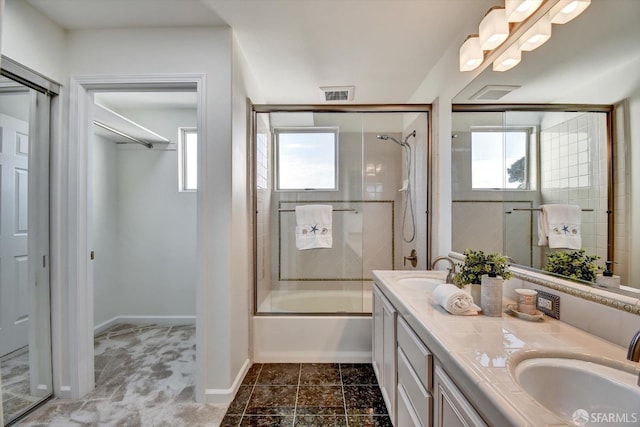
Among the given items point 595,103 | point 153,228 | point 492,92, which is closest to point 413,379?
point 595,103

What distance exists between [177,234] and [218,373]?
1.79 meters

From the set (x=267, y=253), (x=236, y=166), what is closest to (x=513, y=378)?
(x=236, y=166)

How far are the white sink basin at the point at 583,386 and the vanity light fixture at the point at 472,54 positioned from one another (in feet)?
5.16

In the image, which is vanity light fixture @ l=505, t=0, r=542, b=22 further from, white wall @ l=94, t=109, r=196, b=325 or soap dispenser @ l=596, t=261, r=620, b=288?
white wall @ l=94, t=109, r=196, b=325

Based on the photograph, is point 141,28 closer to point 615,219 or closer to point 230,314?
point 230,314

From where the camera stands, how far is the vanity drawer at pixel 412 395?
1.04 m

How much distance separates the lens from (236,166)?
6.50 ft

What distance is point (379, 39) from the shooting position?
1963mm

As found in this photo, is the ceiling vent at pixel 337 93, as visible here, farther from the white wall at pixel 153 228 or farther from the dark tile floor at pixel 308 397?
the dark tile floor at pixel 308 397

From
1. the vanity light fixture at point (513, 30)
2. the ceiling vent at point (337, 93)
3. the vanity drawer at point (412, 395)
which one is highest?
the ceiling vent at point (337, 93)

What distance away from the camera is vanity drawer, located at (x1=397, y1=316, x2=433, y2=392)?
1024 mm

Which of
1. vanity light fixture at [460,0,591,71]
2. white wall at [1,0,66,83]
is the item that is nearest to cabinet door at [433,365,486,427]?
vanity light fixture at [460,0,591,71]

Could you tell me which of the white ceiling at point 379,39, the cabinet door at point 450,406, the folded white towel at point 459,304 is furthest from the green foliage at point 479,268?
the white ceiling at point 379,39

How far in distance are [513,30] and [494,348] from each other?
1.49 m
